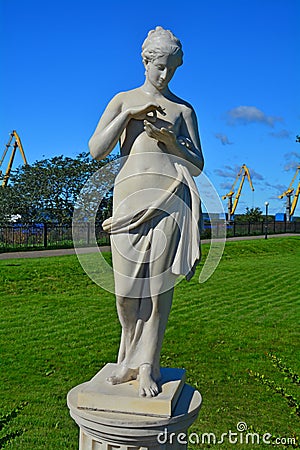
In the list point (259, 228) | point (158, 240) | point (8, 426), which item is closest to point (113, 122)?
point (158, 240)

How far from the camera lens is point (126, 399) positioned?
9.12ft

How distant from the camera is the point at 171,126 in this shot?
3006mm

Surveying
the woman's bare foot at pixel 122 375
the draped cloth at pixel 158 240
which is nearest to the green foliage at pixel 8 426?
the woman's bare foot at pixel 122 375

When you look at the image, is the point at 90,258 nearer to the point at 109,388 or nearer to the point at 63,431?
the point at 109,388

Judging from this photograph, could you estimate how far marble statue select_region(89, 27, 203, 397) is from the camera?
2957 millimetres

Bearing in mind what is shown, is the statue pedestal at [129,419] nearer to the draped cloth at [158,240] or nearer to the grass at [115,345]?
the draped cloth at [158,240]

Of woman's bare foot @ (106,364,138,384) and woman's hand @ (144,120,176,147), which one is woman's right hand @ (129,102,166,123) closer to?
woman's hand @ (144,120,176,147)

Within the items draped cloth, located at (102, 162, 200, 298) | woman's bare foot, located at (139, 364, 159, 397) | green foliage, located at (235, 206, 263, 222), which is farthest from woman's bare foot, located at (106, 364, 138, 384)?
green foliage, located at (235, 206, 263, 222)

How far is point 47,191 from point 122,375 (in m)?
20.7

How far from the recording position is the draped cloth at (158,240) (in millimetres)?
2957

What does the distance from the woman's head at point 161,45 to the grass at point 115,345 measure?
2.78 metres

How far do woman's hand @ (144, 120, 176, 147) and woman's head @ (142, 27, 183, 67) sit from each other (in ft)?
1.44

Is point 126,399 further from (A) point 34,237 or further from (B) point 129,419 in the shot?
(A) point 34,237

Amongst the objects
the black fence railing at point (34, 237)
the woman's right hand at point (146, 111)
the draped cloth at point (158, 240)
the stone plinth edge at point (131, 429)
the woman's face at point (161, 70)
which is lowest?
the stone plinth edge at point (131, 429)
